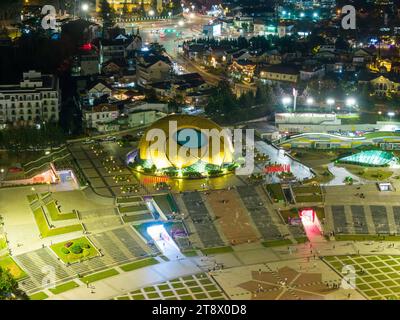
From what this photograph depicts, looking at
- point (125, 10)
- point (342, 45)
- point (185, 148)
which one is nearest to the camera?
point (185, 148)

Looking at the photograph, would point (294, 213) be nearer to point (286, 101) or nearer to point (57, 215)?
point (57, 215)

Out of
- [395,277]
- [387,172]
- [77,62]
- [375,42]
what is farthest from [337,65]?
[395,277]

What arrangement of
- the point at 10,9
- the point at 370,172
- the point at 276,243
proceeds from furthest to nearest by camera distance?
the point at 10,9, the point at 370,172, the point at 276,243

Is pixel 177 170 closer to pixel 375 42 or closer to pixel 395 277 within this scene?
pixel 395 277

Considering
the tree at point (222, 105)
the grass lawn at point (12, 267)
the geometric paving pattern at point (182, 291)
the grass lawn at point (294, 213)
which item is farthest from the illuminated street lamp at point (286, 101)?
the grass lawn at point (12, 267)

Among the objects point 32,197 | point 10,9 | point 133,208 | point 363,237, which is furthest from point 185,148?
point 10,9

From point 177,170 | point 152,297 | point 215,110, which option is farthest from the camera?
point 215,110
